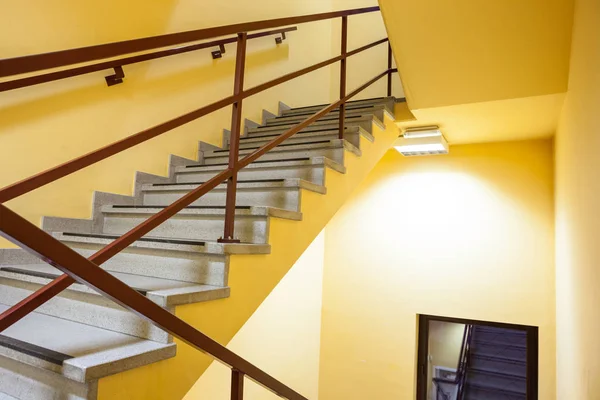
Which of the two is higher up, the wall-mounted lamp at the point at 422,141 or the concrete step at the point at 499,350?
the wall-mounted lamp at the point at 422,141

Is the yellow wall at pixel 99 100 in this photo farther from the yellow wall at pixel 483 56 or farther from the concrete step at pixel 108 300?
the yellow wall at pixel 483 56

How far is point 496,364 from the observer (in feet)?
19.0

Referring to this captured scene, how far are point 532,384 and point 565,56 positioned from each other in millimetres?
2759

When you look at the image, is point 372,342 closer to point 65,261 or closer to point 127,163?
point 127,163

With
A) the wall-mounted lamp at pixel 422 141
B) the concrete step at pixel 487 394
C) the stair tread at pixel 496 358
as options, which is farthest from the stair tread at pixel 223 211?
the stair tread at pixel 496 358

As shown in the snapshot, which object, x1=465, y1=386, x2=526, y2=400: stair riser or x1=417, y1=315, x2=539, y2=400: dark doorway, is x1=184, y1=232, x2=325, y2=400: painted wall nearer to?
x1=417, y1=315, x2=539, y2=400: dark doorway

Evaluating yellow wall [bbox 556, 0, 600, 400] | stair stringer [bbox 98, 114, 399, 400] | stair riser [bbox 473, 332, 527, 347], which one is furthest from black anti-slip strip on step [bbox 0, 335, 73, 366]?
stair riser [bbox 473, 332, 527, 347]

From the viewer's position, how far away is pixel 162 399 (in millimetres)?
1385

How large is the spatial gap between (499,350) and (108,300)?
5.96m

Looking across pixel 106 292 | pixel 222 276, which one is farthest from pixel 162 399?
pixel 106 292

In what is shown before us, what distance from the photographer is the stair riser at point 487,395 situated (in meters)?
5.24

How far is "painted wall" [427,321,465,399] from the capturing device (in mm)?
4835

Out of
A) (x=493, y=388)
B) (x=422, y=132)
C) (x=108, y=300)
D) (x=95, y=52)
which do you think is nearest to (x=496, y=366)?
(x=493, y=388)

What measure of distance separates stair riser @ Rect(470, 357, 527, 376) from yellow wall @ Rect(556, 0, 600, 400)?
3.70 metres
